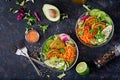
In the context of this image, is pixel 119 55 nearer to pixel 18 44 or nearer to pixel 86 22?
pixel 86 22

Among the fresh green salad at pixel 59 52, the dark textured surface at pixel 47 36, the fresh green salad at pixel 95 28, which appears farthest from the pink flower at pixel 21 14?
the fresh green salad at pixel 95 28

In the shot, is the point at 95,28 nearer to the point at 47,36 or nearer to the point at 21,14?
the point at 47,36

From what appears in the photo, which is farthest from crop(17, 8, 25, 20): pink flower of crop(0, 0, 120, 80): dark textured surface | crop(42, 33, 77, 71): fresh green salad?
crop(42, 33, 77, 71): fresh green salad

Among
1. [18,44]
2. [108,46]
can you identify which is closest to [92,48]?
[108,46]

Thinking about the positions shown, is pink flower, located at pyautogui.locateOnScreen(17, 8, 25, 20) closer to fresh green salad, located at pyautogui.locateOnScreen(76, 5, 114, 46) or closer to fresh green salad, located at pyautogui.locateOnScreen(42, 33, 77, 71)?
fresh green salad, located at pyautogui.locateOnScreen(42, 33, 77, 71)

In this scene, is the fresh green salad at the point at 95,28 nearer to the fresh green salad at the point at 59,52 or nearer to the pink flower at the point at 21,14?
the fresh green salad at the point at 59,52
